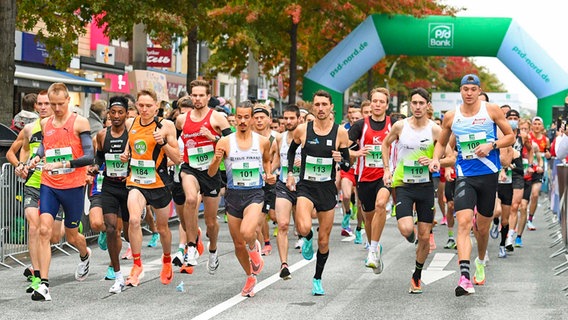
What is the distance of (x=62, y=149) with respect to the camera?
36.4 feet

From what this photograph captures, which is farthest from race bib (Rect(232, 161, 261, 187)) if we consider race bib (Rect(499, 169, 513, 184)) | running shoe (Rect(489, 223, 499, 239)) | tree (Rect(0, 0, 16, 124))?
tree (Rect(0, 0, 16, 124))

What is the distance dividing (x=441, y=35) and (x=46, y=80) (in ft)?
38.1

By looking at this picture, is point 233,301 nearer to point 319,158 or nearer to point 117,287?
point 117,287

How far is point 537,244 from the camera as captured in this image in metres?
17.3

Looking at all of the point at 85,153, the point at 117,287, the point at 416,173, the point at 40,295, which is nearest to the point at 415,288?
the point at 416,173

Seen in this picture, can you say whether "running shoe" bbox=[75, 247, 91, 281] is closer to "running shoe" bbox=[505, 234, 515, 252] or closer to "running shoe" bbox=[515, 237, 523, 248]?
"running shoe" bbox=[505, 234, 515, 252]

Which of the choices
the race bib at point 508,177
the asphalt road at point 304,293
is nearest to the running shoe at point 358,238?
the asphalt road at point 304,293

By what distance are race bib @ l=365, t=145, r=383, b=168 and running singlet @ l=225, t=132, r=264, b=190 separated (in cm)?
274

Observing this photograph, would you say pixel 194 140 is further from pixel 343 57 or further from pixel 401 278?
pixel 343 57

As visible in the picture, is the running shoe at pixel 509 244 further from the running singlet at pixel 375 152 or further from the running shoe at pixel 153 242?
the running shoe at pixel 153 242

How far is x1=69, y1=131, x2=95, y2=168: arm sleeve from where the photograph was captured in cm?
1095

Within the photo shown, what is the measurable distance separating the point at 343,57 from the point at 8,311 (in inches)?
944

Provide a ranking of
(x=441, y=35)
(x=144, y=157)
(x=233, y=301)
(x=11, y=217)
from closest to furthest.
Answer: (x=233, y=301) < (x=144, y=157) < (x=11, y=217) < (x=441, y=35)

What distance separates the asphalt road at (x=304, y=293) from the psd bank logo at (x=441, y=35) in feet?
62.9
